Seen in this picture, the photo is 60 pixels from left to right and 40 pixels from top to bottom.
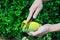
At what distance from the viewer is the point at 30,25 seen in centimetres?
226

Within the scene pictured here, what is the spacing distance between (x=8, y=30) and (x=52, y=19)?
2.65 feet

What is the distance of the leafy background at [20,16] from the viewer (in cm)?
447

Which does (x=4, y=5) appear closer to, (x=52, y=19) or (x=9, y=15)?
(x=9, y=15)

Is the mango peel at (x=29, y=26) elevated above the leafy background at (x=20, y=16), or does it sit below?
above

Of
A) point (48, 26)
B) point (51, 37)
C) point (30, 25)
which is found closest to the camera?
point (48, 26)

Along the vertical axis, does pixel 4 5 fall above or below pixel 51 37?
above

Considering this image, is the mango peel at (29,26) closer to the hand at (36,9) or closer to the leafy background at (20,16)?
the hand at (36,9)

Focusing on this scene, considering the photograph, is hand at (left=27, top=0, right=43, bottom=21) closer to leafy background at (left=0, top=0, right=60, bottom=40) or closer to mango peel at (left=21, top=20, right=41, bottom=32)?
mango peel at (left=21, top=20, right=41, bottom=32)

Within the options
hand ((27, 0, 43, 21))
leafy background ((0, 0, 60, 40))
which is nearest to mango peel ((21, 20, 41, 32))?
hand ((27, 0, 43, 21))

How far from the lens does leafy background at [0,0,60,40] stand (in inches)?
176

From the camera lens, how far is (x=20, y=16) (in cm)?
454

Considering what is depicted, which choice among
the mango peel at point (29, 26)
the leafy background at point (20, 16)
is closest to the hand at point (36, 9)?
the mango peel at point (29, 26)

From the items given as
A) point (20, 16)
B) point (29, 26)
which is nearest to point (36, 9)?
point (29, 26)

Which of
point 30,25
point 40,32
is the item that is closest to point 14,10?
point 30,25
